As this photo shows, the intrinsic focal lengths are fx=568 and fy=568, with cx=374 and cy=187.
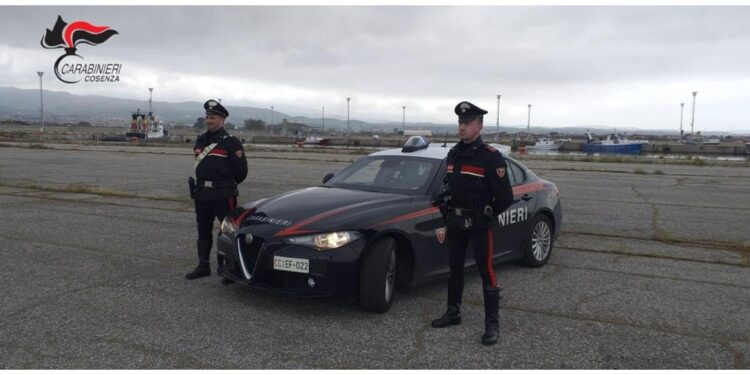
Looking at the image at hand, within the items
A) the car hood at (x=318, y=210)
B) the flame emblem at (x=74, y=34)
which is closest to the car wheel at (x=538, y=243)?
the car hood at (x=318, y=210)

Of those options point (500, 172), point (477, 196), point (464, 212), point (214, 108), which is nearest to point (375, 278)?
point (464, 212)

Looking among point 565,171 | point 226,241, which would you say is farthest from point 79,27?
point 226,241

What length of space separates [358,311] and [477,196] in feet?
4.70

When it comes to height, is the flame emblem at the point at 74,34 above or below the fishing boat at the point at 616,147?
above

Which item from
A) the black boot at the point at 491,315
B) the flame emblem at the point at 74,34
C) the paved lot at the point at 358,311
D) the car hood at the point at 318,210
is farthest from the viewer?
the flame emblem at the point at 74,34

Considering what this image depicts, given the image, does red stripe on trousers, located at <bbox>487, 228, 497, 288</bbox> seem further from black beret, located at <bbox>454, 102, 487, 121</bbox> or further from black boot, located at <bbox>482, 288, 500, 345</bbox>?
black beret, located at <bbox>454, 102, 487, 121</bbox>

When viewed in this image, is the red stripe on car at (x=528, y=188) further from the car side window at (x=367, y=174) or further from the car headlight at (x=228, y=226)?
the car headlight at (x=228, y=226)

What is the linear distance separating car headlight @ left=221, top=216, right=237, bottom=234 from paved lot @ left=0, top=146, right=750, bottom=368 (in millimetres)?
587

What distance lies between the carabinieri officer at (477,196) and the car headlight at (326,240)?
0.81 meters

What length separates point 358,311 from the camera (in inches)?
190

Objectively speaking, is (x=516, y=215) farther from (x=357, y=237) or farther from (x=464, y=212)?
(x=357, y=237)

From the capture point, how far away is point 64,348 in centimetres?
393

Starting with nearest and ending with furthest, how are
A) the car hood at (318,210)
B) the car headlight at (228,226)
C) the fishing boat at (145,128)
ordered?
the car hood at (318,210), the car headlight at (228,226), the fishing boat at (145,128)

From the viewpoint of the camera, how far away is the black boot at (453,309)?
14.9ft
